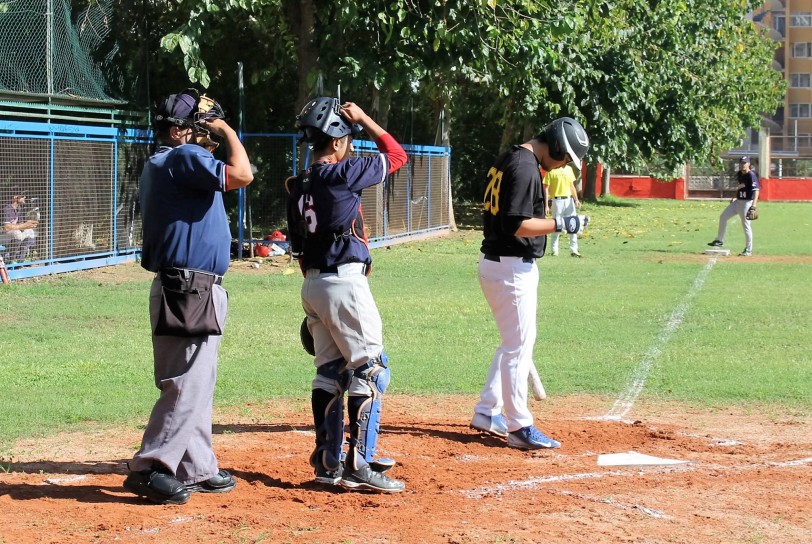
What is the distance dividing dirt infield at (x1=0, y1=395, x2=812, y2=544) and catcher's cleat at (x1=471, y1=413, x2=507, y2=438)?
0.22 feet

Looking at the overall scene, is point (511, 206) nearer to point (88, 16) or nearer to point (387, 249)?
point (88, 16)

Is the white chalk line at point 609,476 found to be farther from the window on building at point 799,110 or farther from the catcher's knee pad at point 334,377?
the window on building at point 799,110

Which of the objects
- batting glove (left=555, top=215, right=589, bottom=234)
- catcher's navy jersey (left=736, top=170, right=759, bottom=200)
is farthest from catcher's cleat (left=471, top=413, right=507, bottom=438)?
catcher's navy jersey (left=736, top=170, right=759, bottom=200)

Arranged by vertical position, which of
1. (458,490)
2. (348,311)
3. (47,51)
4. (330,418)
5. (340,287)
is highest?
(47,51)

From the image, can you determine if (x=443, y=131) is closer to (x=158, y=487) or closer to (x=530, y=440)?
(x=530, y=440)

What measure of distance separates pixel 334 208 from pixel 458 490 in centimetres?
160

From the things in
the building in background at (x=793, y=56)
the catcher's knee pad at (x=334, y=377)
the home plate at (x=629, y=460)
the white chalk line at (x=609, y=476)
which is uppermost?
the building in background at (x=793, y=56)

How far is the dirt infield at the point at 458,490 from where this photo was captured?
16.1 ft

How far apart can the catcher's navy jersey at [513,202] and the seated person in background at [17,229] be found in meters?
11.4

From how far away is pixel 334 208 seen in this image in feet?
18.0

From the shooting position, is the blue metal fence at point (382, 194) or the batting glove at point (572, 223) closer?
the batting glove at point (572, 223)

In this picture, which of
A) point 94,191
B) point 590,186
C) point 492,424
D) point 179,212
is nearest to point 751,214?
point 94,191

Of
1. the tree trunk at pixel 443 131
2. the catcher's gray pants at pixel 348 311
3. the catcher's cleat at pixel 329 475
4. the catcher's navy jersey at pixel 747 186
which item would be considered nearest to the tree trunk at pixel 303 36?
the tree trunk at pixel 443 131

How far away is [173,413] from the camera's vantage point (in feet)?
17.6
